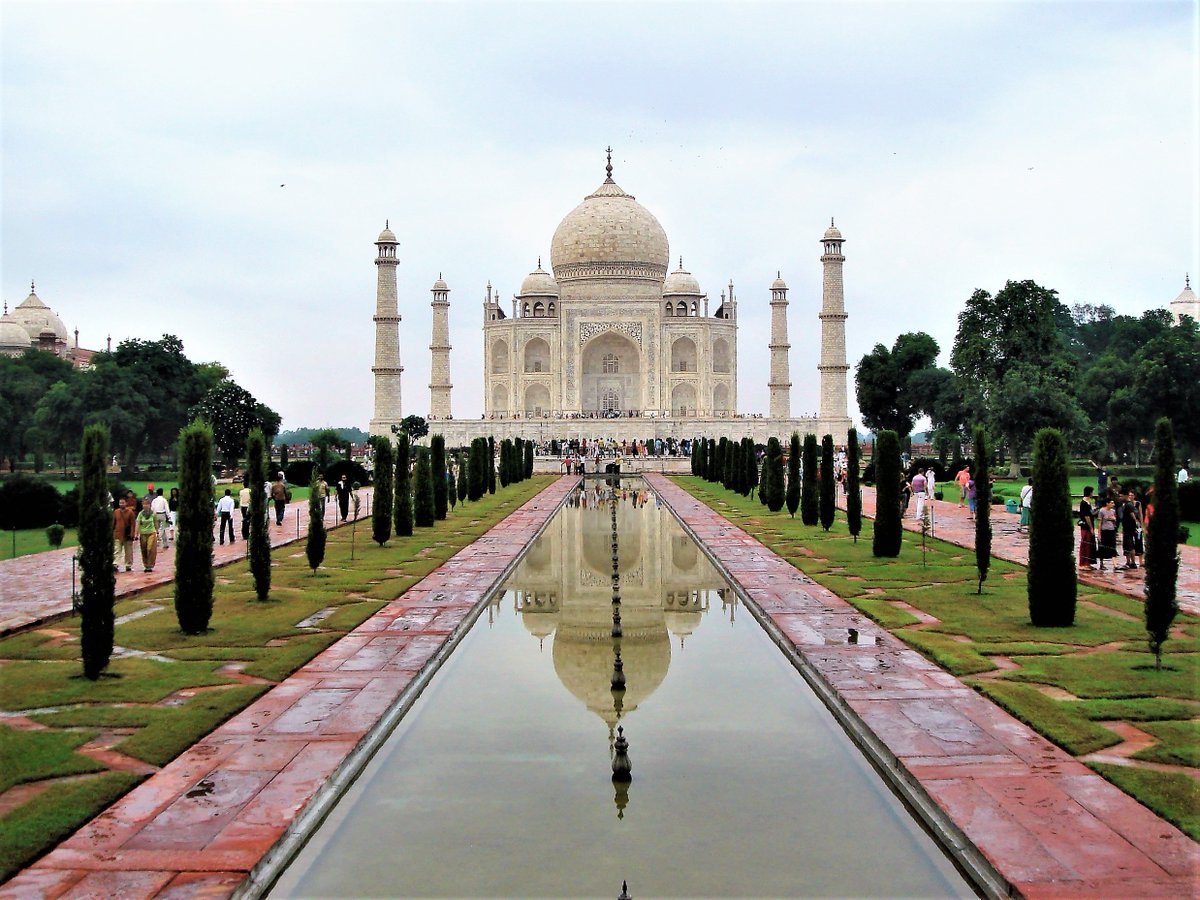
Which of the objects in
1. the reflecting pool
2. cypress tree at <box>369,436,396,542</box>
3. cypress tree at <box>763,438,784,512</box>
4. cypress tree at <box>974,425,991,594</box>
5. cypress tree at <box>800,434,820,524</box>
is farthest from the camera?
cypress tree at <box>763,438,784,512</box>

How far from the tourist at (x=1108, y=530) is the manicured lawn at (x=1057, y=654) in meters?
0.70

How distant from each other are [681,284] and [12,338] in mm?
26425

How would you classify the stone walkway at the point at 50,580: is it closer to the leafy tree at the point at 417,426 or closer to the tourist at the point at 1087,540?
the tourist at the point at 1087,540

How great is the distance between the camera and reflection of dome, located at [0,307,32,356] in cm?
4653

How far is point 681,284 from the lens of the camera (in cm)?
4203

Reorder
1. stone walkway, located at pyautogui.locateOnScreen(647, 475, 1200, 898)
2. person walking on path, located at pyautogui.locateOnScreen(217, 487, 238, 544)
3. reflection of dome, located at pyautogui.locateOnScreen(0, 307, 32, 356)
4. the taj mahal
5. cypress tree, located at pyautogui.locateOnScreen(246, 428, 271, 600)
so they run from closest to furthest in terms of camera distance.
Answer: stone walkway, located at pyautogui.locateOnScreen(647, 475, 1200, 898) < cypress tree, located at pyautogui.locateOnScreen(246, 428, 271, 600) < person walking on path, located at pyautogui.locateOnScreen(217, 487, 238, 544) < the taj mahal < reflection of dome, located at pyautogui.locateOnScreen(0, 307, 32, 356)

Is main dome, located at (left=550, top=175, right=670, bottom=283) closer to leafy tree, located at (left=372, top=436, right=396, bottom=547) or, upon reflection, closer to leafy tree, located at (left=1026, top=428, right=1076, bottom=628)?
leafy tree, located at (left=372, top=436, right=396, bottom=547)

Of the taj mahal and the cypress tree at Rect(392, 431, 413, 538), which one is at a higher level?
the taj mahal

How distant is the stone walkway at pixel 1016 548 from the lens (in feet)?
28.1

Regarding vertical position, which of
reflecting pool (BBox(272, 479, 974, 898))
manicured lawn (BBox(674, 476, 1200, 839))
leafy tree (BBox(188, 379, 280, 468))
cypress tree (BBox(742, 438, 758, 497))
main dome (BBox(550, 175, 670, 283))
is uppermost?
main dome (BBox(550, 175, 670, 283))

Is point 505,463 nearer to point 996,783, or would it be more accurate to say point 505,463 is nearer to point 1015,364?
point 1015,364

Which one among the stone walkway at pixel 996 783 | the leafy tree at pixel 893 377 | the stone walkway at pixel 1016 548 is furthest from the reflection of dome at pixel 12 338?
the stone walkway at pixel 996 783

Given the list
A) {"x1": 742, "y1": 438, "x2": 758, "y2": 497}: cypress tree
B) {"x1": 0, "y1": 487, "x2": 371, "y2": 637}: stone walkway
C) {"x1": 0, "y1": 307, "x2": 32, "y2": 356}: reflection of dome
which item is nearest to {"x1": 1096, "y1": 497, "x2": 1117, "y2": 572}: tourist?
{"x1": 0, "y1": 487, "x2": 371, "y2": 637}: stone walkway

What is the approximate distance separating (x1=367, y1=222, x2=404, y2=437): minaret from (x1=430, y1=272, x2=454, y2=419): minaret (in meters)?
2.61
